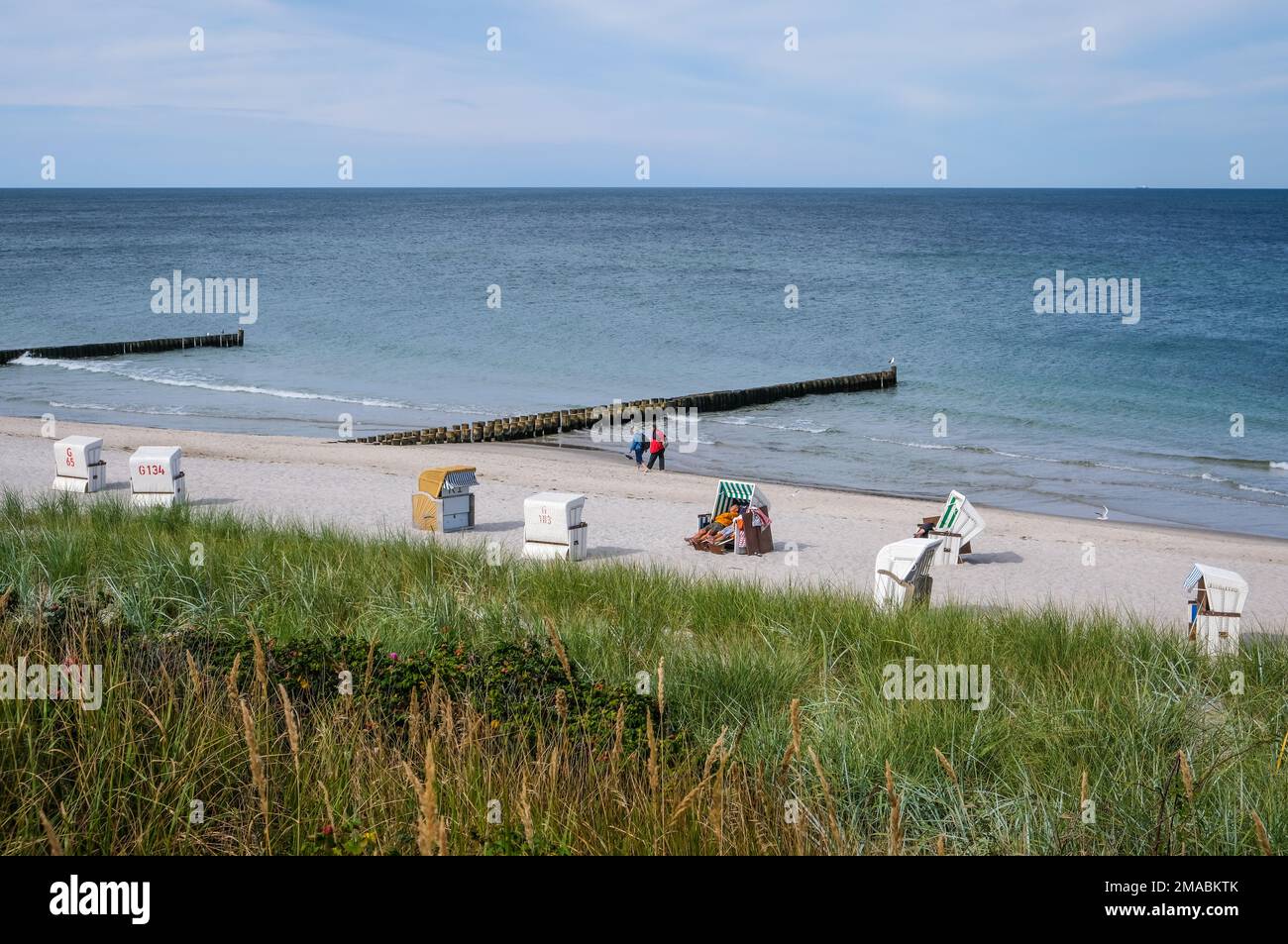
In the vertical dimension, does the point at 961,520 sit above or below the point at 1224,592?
above

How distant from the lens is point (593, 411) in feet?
112

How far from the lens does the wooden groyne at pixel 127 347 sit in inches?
1777

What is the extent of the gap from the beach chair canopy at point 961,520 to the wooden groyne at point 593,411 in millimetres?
16608

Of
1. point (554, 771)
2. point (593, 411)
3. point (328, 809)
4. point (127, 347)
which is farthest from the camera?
point (127, 347)

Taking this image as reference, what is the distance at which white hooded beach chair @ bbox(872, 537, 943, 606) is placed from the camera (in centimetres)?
1143

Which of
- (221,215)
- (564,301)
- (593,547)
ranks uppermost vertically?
(221,215)

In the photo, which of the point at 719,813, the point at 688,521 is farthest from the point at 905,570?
Answer: the point at 719,813

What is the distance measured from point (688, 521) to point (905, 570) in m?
7.59

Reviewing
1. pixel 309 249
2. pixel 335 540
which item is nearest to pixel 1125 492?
pixel 335 540

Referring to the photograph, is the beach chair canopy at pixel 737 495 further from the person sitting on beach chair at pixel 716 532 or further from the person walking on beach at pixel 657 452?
the person walking on beach at pixel 657 452

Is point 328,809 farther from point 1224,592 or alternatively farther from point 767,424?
point 767,424

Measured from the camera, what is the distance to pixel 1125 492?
26.3 meters
